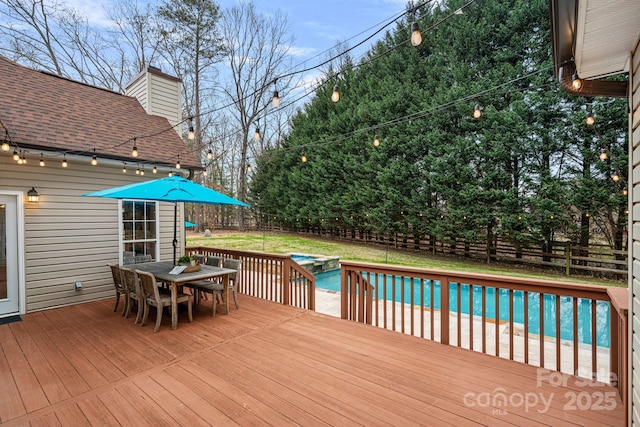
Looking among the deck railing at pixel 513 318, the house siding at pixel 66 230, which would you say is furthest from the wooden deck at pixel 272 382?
the house siding at pixel 66 230

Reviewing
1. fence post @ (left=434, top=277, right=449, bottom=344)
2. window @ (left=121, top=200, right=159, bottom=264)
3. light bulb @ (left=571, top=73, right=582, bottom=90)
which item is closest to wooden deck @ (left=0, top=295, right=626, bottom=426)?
fence post @ (left=434, top=277, right=449, bottom=344)

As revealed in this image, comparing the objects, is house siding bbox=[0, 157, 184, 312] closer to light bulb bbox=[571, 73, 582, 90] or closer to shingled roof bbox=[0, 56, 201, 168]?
shingled roof bbox=[0, 56, 201, 168]

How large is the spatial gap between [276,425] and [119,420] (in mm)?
1128

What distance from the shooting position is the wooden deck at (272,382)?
2207 millimetres

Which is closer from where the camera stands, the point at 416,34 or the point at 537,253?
the point at 416,34

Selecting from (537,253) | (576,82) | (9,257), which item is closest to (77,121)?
(9,257)

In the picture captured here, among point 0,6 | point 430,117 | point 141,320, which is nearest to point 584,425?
point 141,320

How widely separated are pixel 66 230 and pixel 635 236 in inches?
270

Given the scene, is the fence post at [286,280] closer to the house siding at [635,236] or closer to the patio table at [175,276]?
the patio table at [175,276]

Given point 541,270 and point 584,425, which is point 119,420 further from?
point 541,270

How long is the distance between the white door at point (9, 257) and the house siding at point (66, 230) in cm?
12

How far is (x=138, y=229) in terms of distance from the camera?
5.91 m

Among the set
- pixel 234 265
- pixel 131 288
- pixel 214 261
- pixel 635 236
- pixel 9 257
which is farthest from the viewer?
pixel 214 261

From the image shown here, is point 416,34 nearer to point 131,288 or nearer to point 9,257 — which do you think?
point 131,288
